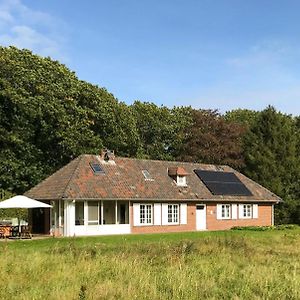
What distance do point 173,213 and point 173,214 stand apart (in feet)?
0.24

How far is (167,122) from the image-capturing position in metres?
59.9

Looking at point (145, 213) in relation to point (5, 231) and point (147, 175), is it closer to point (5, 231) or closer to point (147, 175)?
point (147, 175)

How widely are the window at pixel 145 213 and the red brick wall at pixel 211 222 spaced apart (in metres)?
0.42

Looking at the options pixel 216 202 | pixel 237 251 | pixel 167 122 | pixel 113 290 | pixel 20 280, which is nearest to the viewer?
pixel 113 290

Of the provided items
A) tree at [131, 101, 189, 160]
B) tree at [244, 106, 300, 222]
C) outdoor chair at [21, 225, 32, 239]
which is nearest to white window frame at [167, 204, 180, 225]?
outdoor chair at [21, 225, 32, 239]

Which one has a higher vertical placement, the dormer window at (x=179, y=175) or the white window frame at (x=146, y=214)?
the dormer window at (x=179, y=175)

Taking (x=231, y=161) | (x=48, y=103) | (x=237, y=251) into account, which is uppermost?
(x=48, y=103)

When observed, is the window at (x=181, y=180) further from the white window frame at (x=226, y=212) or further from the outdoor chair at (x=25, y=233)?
the outdoor chair at (x=25, y=233)

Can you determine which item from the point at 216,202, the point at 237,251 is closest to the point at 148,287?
the point at 237,251

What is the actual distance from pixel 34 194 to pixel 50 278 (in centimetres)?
2450

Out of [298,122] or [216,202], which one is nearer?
[216,202]

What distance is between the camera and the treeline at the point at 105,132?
43.1 metres

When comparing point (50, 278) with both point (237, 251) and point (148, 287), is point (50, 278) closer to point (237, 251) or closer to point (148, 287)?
point (148, 287)

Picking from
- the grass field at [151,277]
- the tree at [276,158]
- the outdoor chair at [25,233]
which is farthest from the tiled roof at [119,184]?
the grass field at [151,277]
